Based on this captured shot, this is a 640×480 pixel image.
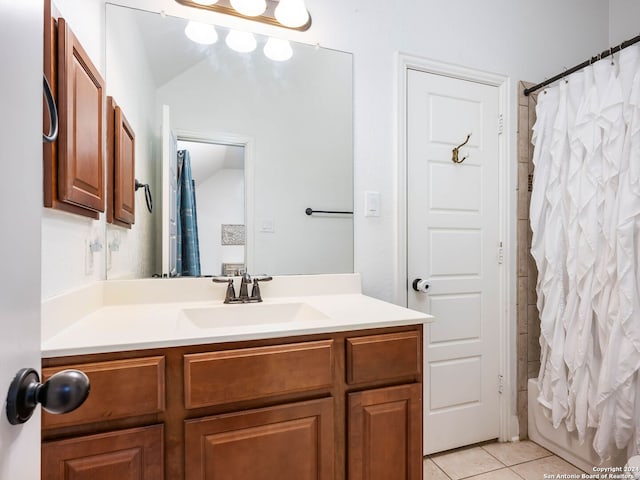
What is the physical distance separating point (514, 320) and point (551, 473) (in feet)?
2.44

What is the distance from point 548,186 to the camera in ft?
6.16

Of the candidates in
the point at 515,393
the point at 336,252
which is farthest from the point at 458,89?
the point at 515,393

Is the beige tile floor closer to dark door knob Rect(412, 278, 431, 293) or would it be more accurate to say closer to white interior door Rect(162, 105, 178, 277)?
dark door knob Rect(412, 278, 431, 293)

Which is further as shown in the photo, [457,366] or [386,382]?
[457,366]

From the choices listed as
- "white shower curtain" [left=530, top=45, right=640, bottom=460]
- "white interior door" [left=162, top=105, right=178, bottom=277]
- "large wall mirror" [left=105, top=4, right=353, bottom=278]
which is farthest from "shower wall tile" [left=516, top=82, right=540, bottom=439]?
"white interior door" [left=162, top=105, right=178, bottom=277]

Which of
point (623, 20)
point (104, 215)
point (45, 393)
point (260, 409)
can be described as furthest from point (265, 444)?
point (623, 20)

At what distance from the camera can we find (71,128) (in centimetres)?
100

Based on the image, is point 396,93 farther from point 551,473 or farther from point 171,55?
point 551,473

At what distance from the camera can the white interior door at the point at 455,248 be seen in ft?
6.25

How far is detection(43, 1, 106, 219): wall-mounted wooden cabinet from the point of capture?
93cm

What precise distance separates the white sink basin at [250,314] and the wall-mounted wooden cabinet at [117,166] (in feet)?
1.52

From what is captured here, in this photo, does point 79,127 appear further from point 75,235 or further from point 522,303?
point 522,303

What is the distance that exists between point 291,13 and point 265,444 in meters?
1.71

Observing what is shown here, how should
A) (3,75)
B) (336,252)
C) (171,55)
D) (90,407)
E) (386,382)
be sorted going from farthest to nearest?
(336,252) → (171,55) → (386,382) → (90,407) → (3,75)
